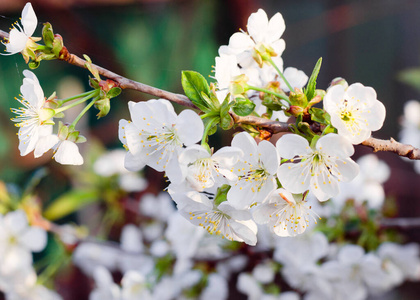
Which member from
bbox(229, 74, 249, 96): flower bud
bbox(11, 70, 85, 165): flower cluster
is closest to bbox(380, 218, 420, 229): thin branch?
bbox(229, 74, 249, 96): flower bud

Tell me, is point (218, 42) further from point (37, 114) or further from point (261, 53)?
point (37, 114)

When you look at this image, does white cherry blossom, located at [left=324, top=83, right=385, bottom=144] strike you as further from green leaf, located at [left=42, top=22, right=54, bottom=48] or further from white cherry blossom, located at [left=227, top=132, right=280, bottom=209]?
green leaf, located at [left=42, top=22, right=54, bottom=48]

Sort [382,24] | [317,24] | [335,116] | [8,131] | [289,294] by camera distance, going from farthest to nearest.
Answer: [317,24]
[382,24]
[8,131]
[289,294]
[335,116]

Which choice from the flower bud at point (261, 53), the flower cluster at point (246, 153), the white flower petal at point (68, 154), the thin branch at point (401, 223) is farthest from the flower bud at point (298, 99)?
the thin branch at point (401, 223)

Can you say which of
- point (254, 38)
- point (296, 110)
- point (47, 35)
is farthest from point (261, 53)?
point (47, 35)

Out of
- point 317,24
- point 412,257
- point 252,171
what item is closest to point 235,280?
point 412,257

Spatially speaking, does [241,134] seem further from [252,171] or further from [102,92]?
[102,92]

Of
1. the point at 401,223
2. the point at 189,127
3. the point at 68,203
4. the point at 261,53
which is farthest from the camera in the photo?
the point at 68,203
